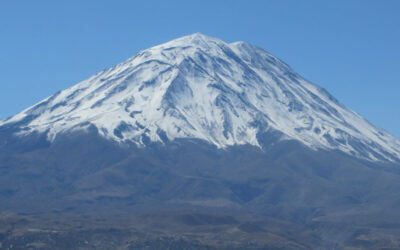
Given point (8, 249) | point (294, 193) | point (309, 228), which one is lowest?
point (8, 249)

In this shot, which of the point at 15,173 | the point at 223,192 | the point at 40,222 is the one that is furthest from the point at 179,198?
the point at 40,222

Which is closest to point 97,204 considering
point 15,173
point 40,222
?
point 15,173

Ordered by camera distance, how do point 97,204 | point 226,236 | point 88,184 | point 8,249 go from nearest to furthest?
point 8,249 → point 226,236 → point 97,204 → point 88,184

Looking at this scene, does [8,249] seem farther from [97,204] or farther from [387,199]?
[387,199]

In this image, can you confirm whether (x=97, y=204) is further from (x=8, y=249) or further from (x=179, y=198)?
(x=8, y=249)

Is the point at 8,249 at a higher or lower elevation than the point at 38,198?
lower

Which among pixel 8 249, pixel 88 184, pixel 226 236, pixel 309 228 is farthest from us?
pixel 88 184

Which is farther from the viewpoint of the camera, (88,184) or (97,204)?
(88,184)

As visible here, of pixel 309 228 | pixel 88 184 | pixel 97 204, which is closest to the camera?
pixel 309 228

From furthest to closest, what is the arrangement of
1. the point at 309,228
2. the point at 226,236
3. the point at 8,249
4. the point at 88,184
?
the point at 88,184, the point at 309,228, the point at 226,236, the point at 8,249

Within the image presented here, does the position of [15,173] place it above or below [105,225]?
above
